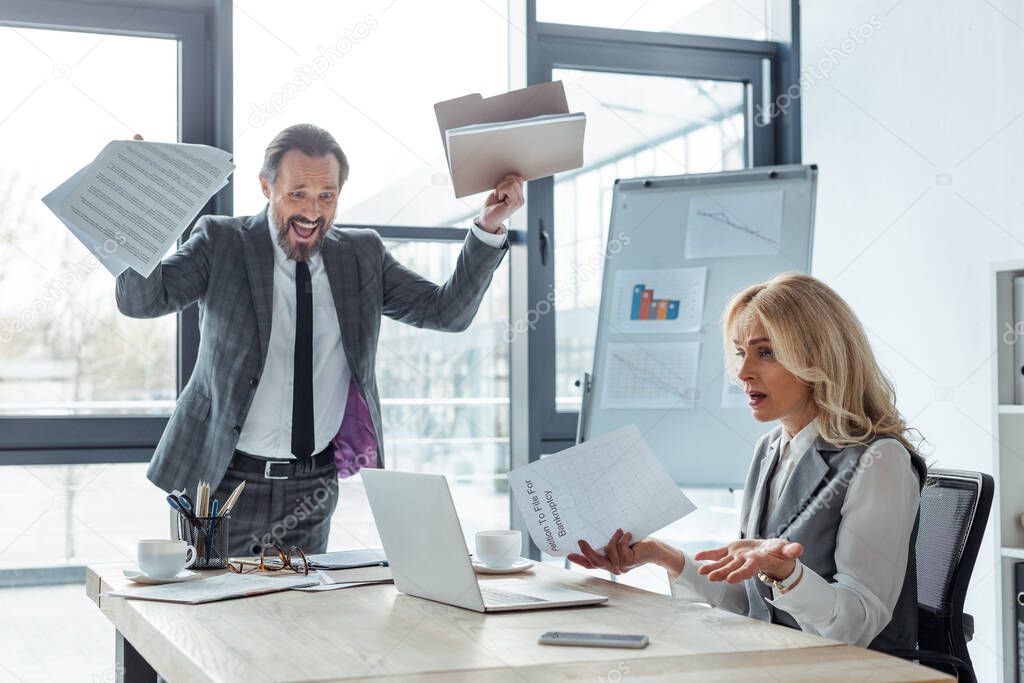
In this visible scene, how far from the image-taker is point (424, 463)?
3510mm

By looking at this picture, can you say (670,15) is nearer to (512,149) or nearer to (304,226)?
(512,149)

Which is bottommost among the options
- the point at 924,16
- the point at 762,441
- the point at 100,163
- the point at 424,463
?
the point at 424,463

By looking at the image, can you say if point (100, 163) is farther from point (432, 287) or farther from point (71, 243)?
point (71, 243)

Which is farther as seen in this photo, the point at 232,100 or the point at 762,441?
the point at 232,100

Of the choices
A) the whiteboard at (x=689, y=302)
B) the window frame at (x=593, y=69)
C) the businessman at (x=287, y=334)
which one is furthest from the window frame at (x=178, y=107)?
the whiteboard at (x=689, y=302)

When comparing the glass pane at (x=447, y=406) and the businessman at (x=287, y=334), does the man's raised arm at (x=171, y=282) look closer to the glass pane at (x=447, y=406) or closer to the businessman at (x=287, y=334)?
the businessman at (x=287, y=334)

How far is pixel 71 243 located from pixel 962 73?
2.58 meters

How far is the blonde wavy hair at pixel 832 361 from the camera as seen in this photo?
175 cm

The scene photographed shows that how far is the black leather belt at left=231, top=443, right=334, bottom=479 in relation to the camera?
2377 mm

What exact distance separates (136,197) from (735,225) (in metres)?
1.92

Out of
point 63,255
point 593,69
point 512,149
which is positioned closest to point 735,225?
point 593,69

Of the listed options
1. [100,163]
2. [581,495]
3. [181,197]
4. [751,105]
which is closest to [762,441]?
[581,495]

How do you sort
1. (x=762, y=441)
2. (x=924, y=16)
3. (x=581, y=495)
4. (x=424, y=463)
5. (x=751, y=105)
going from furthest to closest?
(x=751, y=105)
(x=424, y=463)
(x=924, y=16)
(x=762, y=441)
(x=581, y=495)

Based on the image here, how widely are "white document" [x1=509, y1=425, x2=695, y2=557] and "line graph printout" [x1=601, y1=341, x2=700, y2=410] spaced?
5.47 ft
